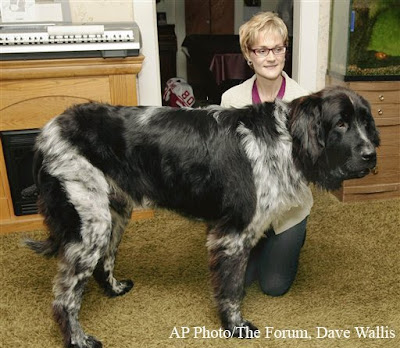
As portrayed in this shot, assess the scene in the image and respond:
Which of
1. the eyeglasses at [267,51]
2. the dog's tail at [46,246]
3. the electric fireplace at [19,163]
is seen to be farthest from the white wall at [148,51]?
the dog's tail at [46,246]

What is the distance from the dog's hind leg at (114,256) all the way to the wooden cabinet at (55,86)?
99cm

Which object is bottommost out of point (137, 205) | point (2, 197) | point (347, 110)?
point (2, 197)

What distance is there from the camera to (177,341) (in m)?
1.97

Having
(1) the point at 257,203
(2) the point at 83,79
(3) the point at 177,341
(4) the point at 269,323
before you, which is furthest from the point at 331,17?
(3) the point at 177,341

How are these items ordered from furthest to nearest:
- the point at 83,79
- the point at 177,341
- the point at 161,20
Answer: the point at 161,20 → the point at 83,79 → the point at 177,341

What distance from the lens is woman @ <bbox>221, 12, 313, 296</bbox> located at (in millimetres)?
2051

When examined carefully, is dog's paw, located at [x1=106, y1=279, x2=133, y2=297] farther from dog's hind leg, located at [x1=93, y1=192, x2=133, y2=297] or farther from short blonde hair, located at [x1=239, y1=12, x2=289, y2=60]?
short blonde hair, located at [x1=239, y1=12, x2=289, y2=60]

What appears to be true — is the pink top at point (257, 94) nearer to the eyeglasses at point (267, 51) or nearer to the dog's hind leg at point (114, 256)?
the eyeglasses at point (267, 51)

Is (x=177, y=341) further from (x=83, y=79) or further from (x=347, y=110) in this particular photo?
(x=83, y=79)

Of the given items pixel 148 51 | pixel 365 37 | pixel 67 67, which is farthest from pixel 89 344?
pixel 365 37

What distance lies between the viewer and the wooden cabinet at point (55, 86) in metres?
2.68

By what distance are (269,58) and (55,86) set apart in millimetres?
1431

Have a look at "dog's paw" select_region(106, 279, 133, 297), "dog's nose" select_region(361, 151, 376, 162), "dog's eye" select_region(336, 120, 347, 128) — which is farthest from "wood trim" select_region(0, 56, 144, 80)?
"dog's nose" select_region(361, 151, 376, 162)

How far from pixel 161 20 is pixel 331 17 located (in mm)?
4337
